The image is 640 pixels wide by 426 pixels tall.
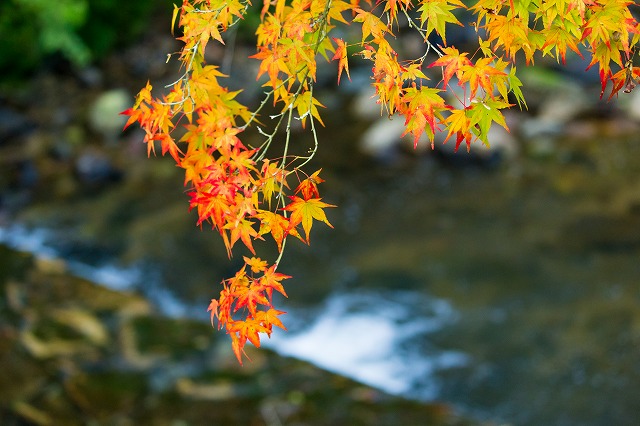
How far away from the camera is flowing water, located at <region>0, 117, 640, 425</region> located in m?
4.67

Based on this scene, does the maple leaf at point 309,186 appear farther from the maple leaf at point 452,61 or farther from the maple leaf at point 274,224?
the maple leaf at point 452,61

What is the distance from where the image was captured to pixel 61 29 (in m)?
7.96

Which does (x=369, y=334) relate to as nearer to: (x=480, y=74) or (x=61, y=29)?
(x=480, y=74)

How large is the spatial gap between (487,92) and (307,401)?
3.05 meters

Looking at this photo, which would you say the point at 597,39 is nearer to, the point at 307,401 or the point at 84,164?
the point at 307,401

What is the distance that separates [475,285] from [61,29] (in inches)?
215

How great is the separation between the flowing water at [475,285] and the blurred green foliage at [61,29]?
2.65 meters

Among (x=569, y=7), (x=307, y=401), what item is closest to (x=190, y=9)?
(x=569, y=7)

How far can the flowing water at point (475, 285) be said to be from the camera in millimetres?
4672

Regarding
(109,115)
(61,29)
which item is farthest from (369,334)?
(61,29)

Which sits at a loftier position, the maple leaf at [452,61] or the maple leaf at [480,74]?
the maple leaf at [452,61]

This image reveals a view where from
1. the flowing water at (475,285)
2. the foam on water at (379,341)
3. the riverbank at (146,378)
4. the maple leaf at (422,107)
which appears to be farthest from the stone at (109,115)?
the maple leaf at (422,107)

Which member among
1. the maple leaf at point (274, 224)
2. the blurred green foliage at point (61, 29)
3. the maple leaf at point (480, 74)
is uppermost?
the blurred green foliage at point (61, 29)

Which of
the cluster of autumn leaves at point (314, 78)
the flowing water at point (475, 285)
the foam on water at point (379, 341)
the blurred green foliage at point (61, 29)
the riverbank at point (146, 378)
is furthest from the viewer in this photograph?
the blurred green foliage at point (61, 29)
